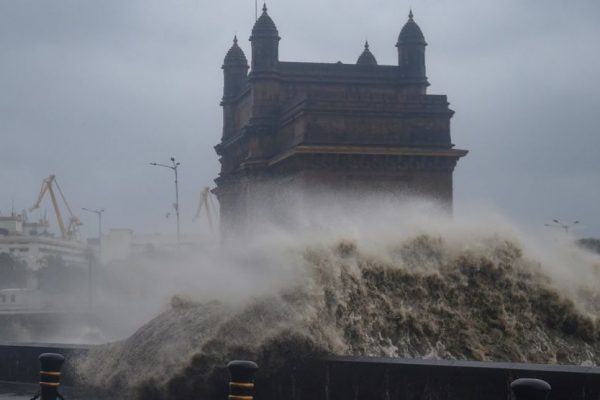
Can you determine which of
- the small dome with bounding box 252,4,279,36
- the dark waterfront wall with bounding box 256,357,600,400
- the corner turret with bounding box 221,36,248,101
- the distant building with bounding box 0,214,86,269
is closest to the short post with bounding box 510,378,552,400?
the dark waterfront wall with bounding box 256,357,600,400

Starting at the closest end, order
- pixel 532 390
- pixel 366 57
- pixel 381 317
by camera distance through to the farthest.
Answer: pixel 532 390, pixel 381 317, pixel 366 57

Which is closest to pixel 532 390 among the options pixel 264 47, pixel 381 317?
pixel 381 317

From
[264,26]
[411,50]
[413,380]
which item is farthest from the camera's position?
[411,50]

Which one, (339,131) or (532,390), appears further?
(339,131)

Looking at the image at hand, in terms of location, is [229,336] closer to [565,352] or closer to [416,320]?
[416,320]

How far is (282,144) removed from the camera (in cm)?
3622

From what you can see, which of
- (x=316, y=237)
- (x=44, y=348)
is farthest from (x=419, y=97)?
(x=44, y=348)

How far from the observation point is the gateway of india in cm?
Answer: 3312

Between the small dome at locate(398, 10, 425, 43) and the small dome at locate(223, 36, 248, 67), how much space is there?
911cm

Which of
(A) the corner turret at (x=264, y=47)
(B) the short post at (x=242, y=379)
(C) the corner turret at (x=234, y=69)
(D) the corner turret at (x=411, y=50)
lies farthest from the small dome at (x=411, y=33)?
(B) the short post at (x=242, y=379)

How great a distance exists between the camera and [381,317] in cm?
1275

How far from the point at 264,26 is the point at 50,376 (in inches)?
1140

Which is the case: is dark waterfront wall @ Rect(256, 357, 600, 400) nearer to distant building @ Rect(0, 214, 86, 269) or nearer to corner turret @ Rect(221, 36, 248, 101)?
corner turret @ Rect(221, 36, 248, 101)

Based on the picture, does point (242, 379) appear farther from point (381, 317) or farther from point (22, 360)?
point (22, 360)
